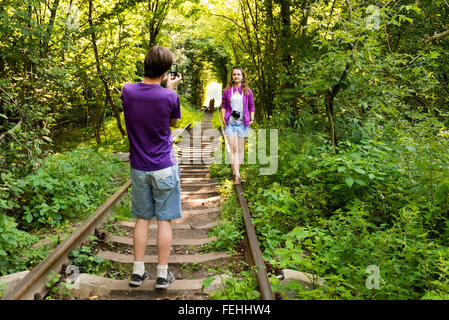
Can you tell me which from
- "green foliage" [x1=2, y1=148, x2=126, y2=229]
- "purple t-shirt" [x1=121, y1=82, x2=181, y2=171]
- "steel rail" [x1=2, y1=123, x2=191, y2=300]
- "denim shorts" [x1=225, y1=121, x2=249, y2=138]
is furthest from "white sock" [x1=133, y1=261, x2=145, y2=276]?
"denim shorts" [x1=225, y1=121, x2=249, y2=138]

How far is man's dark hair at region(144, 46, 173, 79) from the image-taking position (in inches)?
114

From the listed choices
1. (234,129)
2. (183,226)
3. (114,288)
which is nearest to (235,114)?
(234,129)

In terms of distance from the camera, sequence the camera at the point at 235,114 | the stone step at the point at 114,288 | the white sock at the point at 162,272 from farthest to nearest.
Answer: the camera at the point at 235,114 < the white sock at the point at 162,272 < the stone step at the point at 114,288

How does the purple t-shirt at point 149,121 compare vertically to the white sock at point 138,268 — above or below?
above

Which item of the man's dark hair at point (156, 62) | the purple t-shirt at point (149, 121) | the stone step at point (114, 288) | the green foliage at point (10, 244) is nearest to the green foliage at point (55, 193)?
the green foliage at point (10, 244)

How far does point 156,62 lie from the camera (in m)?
2.91

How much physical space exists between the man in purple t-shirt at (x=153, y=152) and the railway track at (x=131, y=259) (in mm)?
233

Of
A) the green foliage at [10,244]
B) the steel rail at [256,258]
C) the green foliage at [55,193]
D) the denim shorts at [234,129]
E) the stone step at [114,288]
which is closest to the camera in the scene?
the steel rail at [256,258]

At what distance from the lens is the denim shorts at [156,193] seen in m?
3.03

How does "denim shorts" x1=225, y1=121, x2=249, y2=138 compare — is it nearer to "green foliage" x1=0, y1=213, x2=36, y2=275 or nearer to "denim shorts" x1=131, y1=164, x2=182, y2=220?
"denim shorts" x1=131, y1=164, x2=182, y2=220

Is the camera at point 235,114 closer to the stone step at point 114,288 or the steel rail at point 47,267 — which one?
the steel rail at point 47,267

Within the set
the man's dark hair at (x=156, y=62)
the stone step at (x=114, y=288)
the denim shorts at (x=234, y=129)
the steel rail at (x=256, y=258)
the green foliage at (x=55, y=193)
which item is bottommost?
the stone step at (x=114, y=288)

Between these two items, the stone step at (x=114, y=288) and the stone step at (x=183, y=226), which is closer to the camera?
the stone step at (x=114, y=288)
